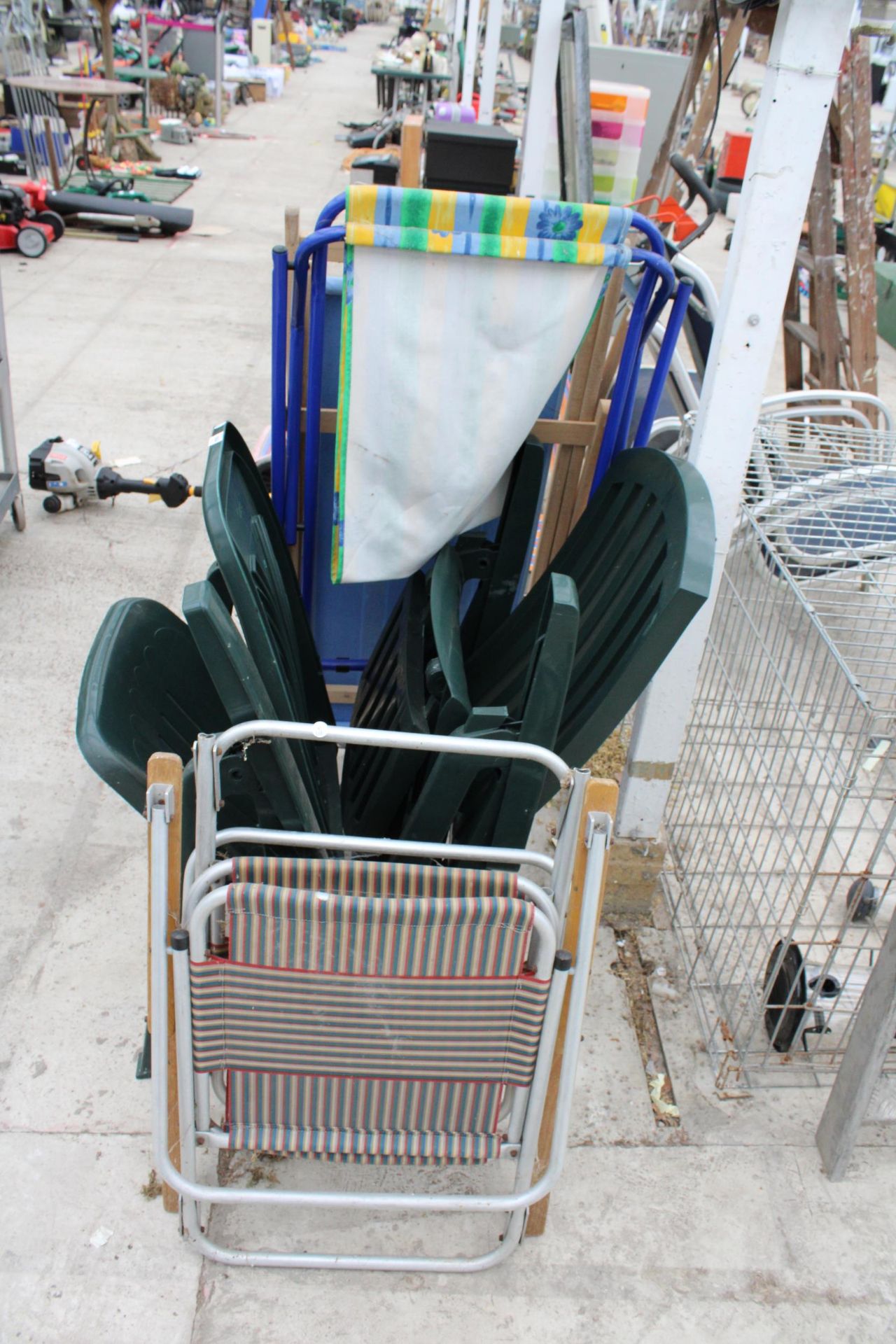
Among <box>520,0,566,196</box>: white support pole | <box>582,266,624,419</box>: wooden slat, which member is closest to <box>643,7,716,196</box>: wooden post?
<box>520,0,566,196</box>: white support pole

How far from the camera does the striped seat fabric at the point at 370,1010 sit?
1.58 m

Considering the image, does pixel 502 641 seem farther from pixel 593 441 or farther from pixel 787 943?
pixel 787 943

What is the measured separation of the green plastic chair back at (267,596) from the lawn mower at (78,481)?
1.92 metres

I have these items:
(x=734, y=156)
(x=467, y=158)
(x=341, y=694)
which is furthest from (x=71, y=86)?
(x=341, y=694)

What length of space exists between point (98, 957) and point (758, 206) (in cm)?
216

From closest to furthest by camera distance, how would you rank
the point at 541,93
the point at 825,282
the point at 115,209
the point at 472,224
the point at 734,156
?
the point at 472,224, the point at 825,282, the point at 541,93, the point at 115,209, the point at 734,156

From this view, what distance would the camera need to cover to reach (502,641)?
7.79 feet

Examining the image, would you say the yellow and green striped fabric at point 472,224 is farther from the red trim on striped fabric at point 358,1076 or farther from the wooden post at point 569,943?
the red trim on striped fabric at point 358,1076

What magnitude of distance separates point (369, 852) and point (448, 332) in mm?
1061

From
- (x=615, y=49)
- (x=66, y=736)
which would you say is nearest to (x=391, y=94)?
(x=615, y=49)

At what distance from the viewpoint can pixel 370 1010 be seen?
5.46 ft

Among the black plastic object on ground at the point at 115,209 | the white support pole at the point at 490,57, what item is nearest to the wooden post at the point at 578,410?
the white support pole at the point at 490,57

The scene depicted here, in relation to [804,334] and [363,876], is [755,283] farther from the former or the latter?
[804,334]

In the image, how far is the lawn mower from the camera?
4199 millimetres
